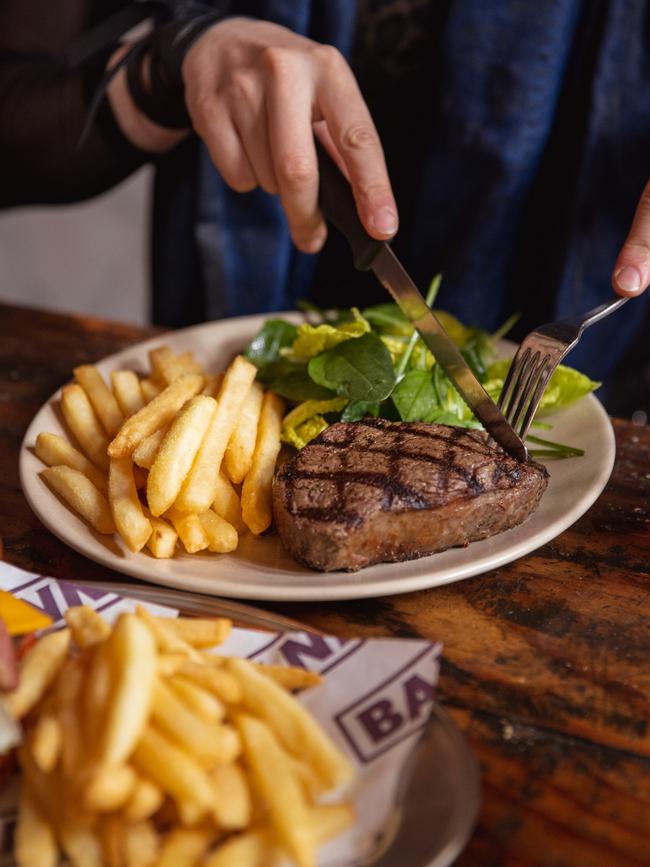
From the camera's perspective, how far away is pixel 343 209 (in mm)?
1963

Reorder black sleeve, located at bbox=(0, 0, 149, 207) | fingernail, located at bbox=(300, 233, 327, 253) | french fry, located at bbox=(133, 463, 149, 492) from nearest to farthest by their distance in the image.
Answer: french fry, located at bbox=(133, 463, 149, 492) → fingernail, located at bbox=(300, 233, 327, 253) → black sleeve, located at bbox=(0, 0, 149, 207)

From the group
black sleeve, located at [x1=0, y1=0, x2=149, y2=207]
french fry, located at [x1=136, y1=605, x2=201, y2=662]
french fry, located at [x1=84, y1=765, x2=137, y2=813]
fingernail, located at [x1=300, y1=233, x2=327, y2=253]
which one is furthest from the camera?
black sleeve, located at [x1=0, y1=0, x2=149, y2=207]

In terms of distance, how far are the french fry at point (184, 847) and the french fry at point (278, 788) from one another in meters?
0.07

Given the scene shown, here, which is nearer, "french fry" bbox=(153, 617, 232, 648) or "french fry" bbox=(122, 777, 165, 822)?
"french fry" bbox=(122, 777, 165, 822)

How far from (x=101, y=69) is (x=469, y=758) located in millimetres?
2362

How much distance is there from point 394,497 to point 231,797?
66 centimetres

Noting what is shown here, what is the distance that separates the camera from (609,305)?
1.74 meters

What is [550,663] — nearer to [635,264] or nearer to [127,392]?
[635,264]

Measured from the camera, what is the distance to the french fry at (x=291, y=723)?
0.96 metres

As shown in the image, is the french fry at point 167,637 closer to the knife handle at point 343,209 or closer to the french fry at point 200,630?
the french fry at point 200,630

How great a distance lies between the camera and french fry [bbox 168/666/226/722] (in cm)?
98

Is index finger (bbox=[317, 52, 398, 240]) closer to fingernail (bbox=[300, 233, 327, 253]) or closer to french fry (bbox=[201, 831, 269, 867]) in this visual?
fingernail (bbox=[300, 233, 327, 253])

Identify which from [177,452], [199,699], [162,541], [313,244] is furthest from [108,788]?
[313,244]

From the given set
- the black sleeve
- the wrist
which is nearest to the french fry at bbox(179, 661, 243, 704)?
the wrist
